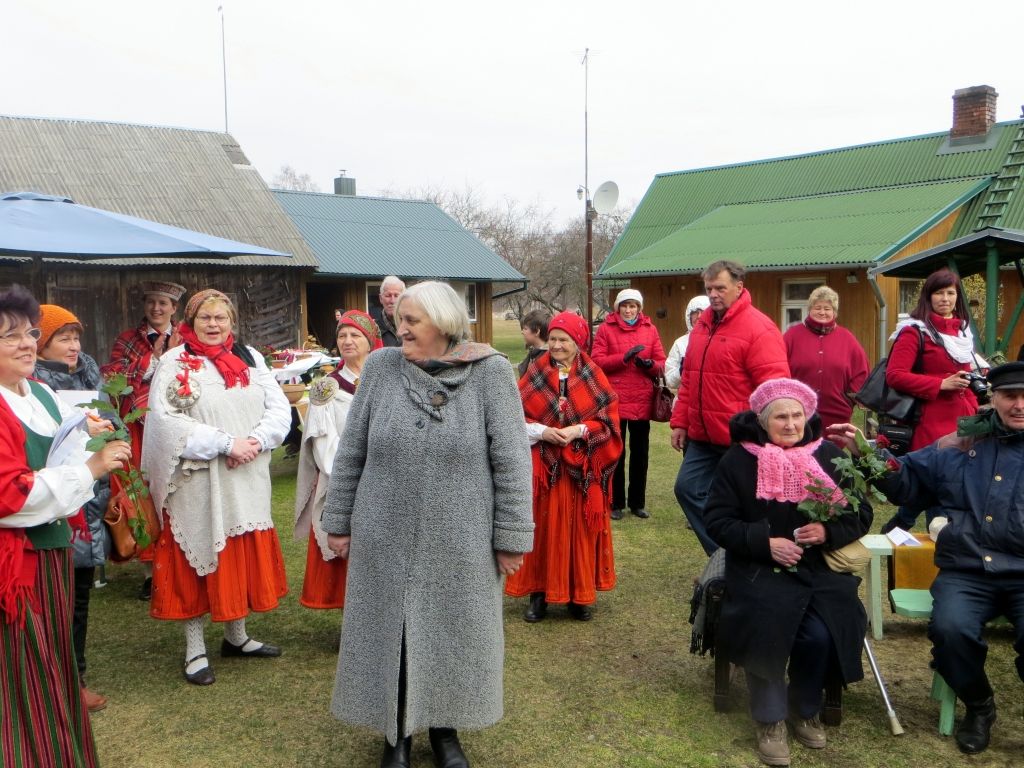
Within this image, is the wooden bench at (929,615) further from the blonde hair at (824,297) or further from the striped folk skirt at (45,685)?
the striped folk skirt at (45,685)

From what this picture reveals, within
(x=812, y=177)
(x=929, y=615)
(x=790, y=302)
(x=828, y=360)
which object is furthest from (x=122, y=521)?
(x=812, y=177)

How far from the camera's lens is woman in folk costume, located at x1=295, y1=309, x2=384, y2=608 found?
13.4 feet

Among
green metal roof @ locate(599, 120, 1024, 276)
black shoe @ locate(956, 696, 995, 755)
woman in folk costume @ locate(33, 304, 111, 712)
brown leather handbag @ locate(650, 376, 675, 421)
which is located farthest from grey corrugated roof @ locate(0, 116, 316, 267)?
black shoe @ locate(956, 696, 995, 755)

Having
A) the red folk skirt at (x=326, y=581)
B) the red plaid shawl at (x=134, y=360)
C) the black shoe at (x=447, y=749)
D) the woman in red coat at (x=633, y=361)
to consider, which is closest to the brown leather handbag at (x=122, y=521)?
the red folk skirt at (x=326, y=581)

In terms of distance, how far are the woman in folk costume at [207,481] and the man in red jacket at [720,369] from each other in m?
2.24

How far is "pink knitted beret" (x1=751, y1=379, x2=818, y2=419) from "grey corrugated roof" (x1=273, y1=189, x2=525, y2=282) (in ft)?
51.8

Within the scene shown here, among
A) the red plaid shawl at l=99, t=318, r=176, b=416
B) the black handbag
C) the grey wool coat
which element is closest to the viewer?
the grey wool coat

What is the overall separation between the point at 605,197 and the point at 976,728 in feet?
38.9

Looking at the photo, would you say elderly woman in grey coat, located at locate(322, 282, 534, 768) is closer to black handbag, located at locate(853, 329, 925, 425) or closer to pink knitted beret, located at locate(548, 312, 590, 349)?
pink knitted beret, located at locate(548, 312, 590, 349)

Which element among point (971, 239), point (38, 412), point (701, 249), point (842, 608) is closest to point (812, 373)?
point (971, 239)

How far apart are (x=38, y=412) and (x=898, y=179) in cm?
1917

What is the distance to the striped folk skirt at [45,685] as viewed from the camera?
2523 millimetres

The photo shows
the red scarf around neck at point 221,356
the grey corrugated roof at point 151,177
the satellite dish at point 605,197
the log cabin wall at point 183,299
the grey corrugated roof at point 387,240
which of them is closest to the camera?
the red scarf around neck at point 221,356

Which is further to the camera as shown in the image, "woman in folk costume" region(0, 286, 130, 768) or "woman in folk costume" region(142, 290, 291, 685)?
"woman in folk costume" region(142, 290, 291, 685)
